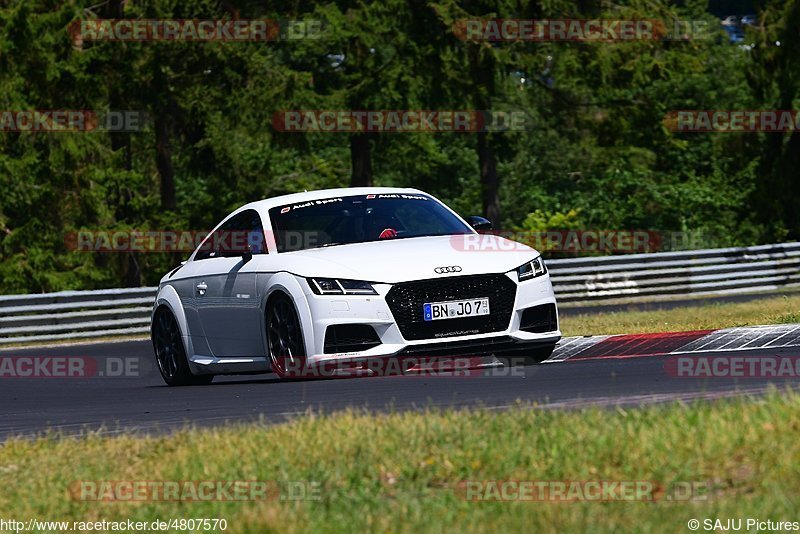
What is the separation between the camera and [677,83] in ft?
209

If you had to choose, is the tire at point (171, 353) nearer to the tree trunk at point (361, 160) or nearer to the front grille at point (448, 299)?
the front grille at point (448, 299)

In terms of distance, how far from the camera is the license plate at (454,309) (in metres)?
11.1

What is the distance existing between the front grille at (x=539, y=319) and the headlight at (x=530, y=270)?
0.25m

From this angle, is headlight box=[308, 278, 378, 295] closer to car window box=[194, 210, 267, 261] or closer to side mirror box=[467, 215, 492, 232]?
car window box=[194, 210, 267, 261]

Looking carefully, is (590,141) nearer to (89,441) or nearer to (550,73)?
(550,73)

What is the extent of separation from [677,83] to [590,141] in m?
21.7

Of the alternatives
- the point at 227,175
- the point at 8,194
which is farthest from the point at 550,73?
the point at 8,194

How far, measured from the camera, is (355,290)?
437 inches

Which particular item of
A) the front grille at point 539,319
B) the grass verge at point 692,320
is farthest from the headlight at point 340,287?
the grass verge at point 692,320

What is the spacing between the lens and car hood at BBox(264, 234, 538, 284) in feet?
36.6

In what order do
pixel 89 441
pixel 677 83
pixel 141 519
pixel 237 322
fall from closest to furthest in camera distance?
pixel 141 519 → pixel 89 441 → pixel 237 322 → pixel 677 83

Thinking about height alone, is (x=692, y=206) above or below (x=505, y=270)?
below

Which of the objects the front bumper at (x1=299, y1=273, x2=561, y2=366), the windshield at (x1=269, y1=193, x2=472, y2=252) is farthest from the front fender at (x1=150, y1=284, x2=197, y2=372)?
the front bumper at (x1=299, y1=273, x2=561, y2=366)

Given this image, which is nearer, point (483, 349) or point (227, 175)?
point (483, 349)
